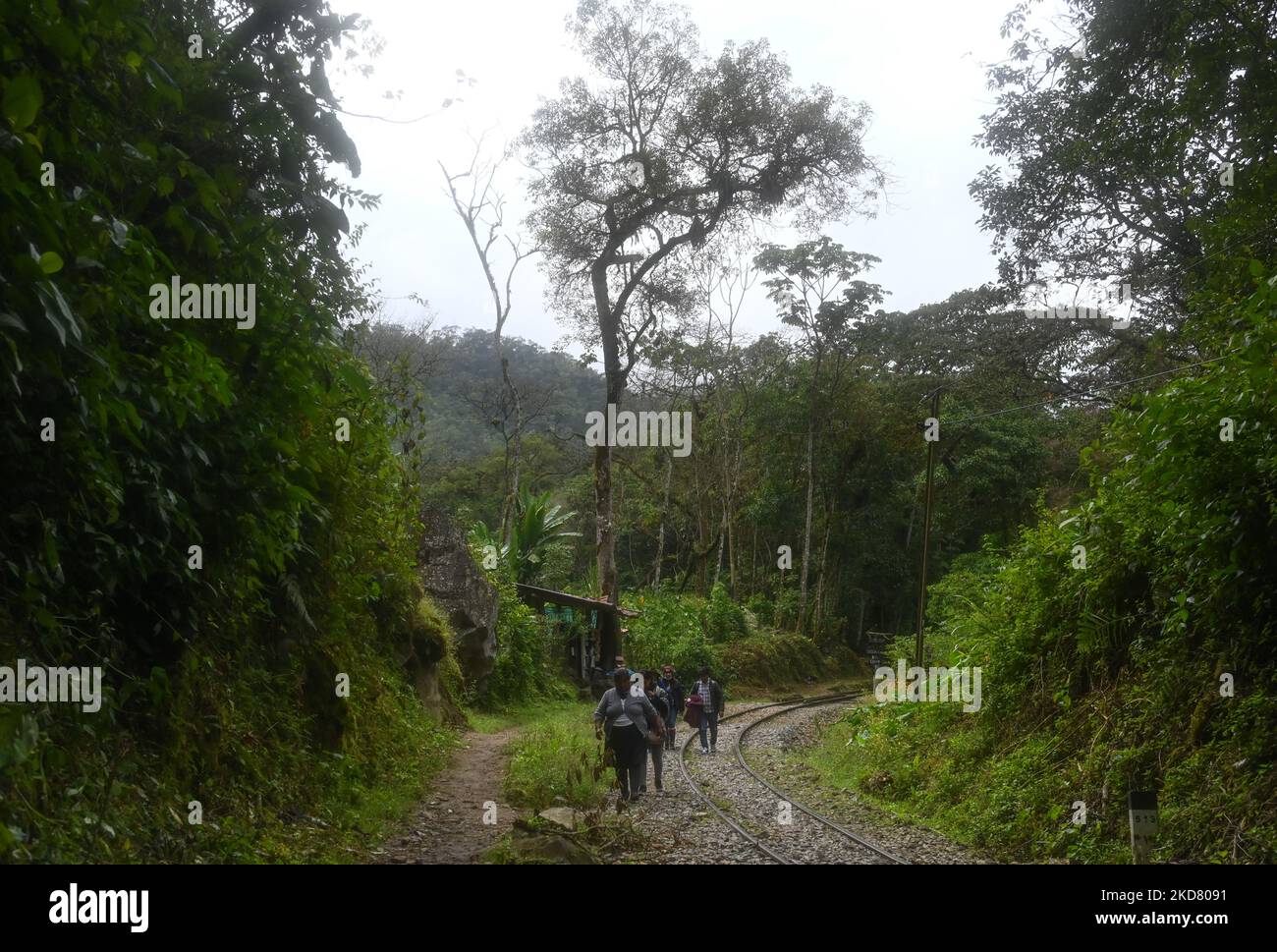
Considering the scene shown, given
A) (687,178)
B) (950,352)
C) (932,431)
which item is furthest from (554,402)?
(932,431)

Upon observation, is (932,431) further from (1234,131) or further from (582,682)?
(582,682)

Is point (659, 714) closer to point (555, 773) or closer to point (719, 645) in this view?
point (555, 773)

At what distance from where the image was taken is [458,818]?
9.37 meters

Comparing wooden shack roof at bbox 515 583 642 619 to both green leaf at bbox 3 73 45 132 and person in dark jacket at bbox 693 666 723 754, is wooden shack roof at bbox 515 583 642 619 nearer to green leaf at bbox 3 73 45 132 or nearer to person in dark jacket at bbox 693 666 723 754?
person in dark jacket at bbox 693 666 723 754

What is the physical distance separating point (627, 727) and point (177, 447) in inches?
217

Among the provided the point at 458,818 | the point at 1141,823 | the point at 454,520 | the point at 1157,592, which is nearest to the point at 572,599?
the point at 454,520

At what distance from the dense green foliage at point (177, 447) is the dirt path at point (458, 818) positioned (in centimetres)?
47

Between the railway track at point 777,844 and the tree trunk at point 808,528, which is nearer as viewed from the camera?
the railway track at point 777,844

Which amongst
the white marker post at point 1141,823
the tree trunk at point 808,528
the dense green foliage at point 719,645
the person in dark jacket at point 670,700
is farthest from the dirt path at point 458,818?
the tree trunk at point 808,528

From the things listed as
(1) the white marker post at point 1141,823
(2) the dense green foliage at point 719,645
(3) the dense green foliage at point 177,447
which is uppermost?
(3) the dense green foliage at point 177,447

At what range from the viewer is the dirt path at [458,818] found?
25.3 ft

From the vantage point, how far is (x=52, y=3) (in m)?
3.67

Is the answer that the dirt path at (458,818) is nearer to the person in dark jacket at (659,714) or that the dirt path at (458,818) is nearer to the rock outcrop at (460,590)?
the person in dark jacket at (659,714)

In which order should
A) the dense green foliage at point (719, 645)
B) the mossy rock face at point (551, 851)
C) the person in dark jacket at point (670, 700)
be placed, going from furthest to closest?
the dense green foliage at point (719, 645)
the person in dark jacket at point (670, 700)
the mossy rock face at point (551, 851)
